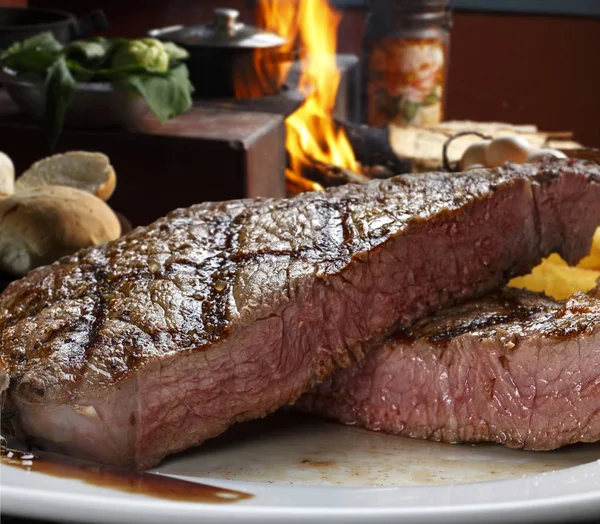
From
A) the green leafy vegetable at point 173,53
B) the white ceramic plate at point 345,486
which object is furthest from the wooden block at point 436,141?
the white ceramic plate at point 345,486

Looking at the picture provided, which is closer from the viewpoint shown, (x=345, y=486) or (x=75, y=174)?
(x=345, y=486)

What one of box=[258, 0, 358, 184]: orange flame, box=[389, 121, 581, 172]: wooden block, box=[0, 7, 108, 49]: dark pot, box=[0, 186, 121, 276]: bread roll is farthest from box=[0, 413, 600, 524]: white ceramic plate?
box=[0, 7, 108, 49]: dark pot

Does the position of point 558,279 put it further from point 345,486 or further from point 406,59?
point 406,59

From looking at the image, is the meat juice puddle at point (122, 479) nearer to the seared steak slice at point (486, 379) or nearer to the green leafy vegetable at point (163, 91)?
the seared steak slice at point (486, 379)

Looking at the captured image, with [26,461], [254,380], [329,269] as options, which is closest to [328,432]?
[254,380]

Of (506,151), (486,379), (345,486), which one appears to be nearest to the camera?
(345,486)

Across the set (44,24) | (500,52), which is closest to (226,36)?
(44,24)

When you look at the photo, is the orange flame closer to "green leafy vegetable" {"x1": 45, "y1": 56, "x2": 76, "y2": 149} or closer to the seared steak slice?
"green leafy vegetable" {"x1": 45, "y1": 56, "x2": 76, "y2": 149}

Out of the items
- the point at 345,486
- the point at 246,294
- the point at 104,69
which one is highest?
the point at 104,69
